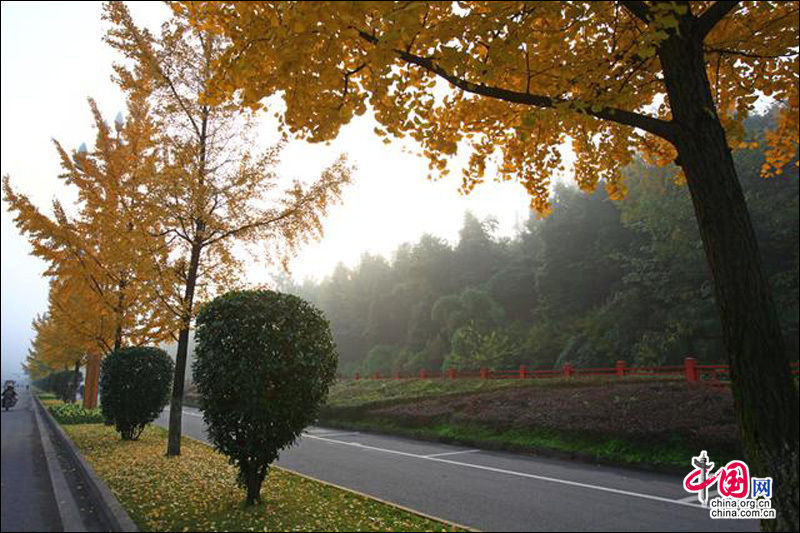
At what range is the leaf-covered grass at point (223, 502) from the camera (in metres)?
5.31

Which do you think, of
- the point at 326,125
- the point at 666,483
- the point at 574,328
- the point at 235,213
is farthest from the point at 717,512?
the point at 574,328

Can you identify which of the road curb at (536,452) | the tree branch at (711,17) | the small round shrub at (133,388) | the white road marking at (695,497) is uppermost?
the tree branch at (711,17)

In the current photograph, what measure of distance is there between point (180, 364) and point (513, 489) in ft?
25.0

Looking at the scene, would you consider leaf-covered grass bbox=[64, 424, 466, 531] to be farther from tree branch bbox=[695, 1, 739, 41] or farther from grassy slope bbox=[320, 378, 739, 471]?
grassy slope bbox=[320, 378, 739, 471]

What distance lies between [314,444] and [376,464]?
3.99m

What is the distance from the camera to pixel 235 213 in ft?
33.3

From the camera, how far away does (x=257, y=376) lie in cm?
604

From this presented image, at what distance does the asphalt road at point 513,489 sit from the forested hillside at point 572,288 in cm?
866

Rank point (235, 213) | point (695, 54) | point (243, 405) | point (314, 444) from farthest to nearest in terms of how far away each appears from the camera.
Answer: point (314, 444) < point (235, 213) < point (243, 405) < point (695, 54)

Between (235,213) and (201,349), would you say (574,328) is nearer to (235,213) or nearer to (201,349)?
(235,213)

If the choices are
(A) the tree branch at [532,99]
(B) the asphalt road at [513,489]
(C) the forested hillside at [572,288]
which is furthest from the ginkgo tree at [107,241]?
(C) the forested hillside at [572,288]

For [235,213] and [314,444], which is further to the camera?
[314,444]

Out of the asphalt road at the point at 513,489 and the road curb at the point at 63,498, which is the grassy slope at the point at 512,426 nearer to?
Answer: the asphalt road at the point at 513,489

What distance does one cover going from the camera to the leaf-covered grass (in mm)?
5312
